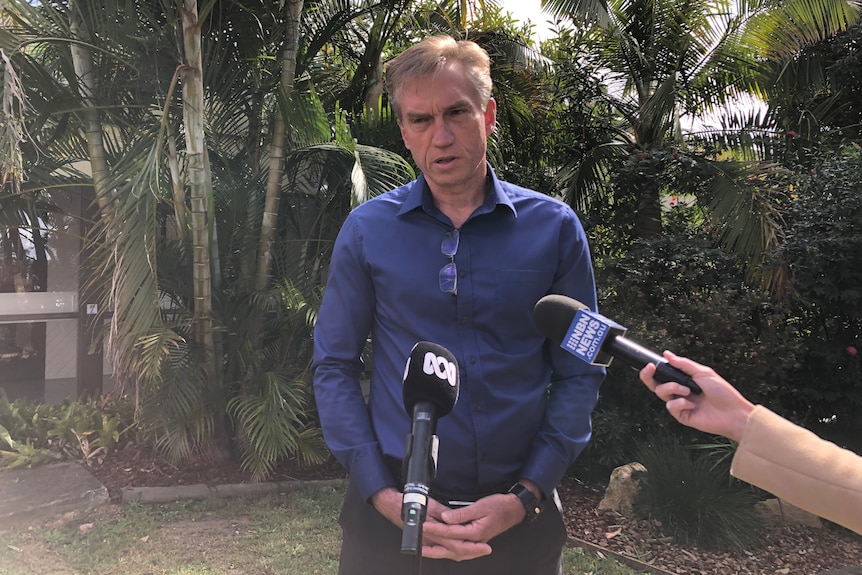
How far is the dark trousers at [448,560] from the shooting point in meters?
1.64

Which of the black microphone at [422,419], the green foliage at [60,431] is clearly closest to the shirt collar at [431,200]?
the black microphone at [422,419]

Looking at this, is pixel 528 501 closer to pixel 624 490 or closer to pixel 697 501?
pixel 697 501

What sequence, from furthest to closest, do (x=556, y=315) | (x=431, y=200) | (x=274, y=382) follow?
(x=274, y=382), (x=431, y=200), (x=556, y=315)

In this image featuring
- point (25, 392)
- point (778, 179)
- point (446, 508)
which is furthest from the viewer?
point (25, 392)

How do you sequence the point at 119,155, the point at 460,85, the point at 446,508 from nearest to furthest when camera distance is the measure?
the point at 446,508 < the point at 460,85 < the point at 119,155

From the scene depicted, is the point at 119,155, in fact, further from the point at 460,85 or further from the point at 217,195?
the point at 460,85

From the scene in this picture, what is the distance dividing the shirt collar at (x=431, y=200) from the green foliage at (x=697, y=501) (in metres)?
3.48

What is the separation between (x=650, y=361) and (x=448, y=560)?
88 centimetres

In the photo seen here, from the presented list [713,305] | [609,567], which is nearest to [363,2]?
[713,305]

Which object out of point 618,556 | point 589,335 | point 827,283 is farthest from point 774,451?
point 827,283

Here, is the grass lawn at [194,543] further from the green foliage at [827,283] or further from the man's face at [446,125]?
the man's face at [446,125]

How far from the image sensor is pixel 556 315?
4.39ft

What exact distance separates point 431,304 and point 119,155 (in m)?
4.52

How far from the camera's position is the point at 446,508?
5.08ft
